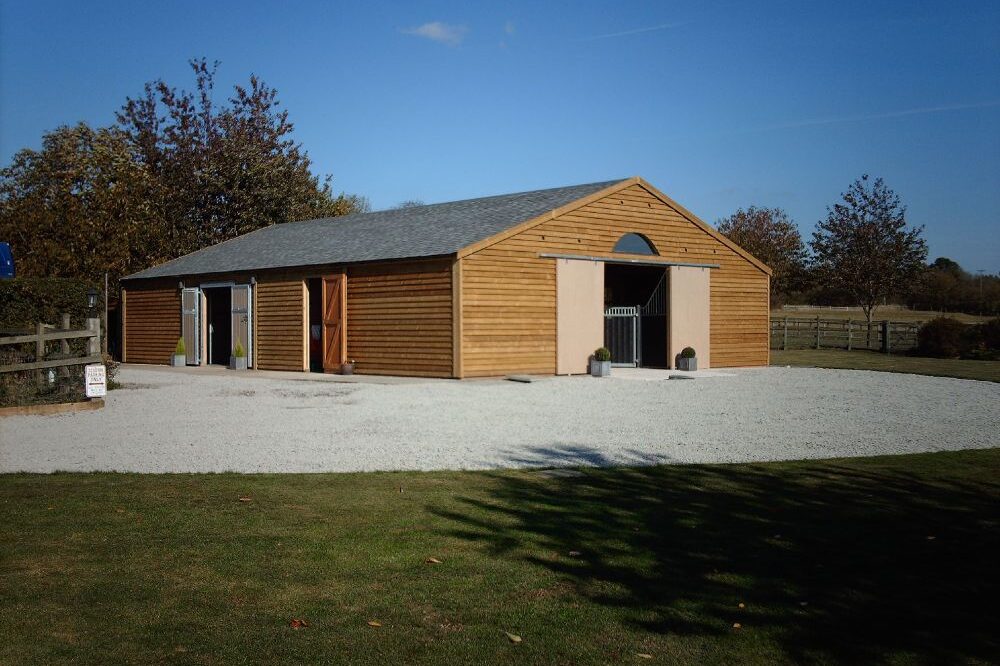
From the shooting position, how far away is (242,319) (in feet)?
88.1

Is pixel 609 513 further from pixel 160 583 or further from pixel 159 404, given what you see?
pixel 159 404

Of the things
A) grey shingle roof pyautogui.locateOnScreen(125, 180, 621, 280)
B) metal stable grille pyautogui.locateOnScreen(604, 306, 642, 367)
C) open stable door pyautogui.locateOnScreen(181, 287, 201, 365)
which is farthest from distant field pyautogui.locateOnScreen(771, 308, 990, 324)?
open stable door pyautogui.locateOnScreen(181, 287, 201, 365)

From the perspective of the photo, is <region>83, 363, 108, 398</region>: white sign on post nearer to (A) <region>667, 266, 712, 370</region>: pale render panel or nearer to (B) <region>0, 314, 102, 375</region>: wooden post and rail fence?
(B) <region>0, 314, 102, 375</region>: wooden post and rail fence

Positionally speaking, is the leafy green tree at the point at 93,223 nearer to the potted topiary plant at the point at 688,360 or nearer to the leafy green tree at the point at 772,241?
the potted topiary plant at the point at 688,360

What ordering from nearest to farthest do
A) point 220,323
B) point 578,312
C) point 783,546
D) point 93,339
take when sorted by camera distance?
point 783,546 → point 93,339 → point 578,312 → point 220,323

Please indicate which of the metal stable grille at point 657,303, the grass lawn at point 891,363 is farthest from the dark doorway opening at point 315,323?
the grass lawn at point 891,363

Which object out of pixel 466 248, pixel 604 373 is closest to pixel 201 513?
pixel 466 248

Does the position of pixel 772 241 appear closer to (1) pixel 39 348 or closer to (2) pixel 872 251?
(2) pixel 872 251

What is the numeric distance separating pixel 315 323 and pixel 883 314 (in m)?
50.2

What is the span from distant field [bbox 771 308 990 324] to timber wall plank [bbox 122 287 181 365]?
3573cm

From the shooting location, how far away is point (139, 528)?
20.7 ft

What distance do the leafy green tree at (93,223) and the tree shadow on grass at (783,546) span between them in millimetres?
24144

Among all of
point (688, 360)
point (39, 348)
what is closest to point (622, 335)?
point (688, 360)

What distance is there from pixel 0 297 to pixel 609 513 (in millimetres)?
14388
